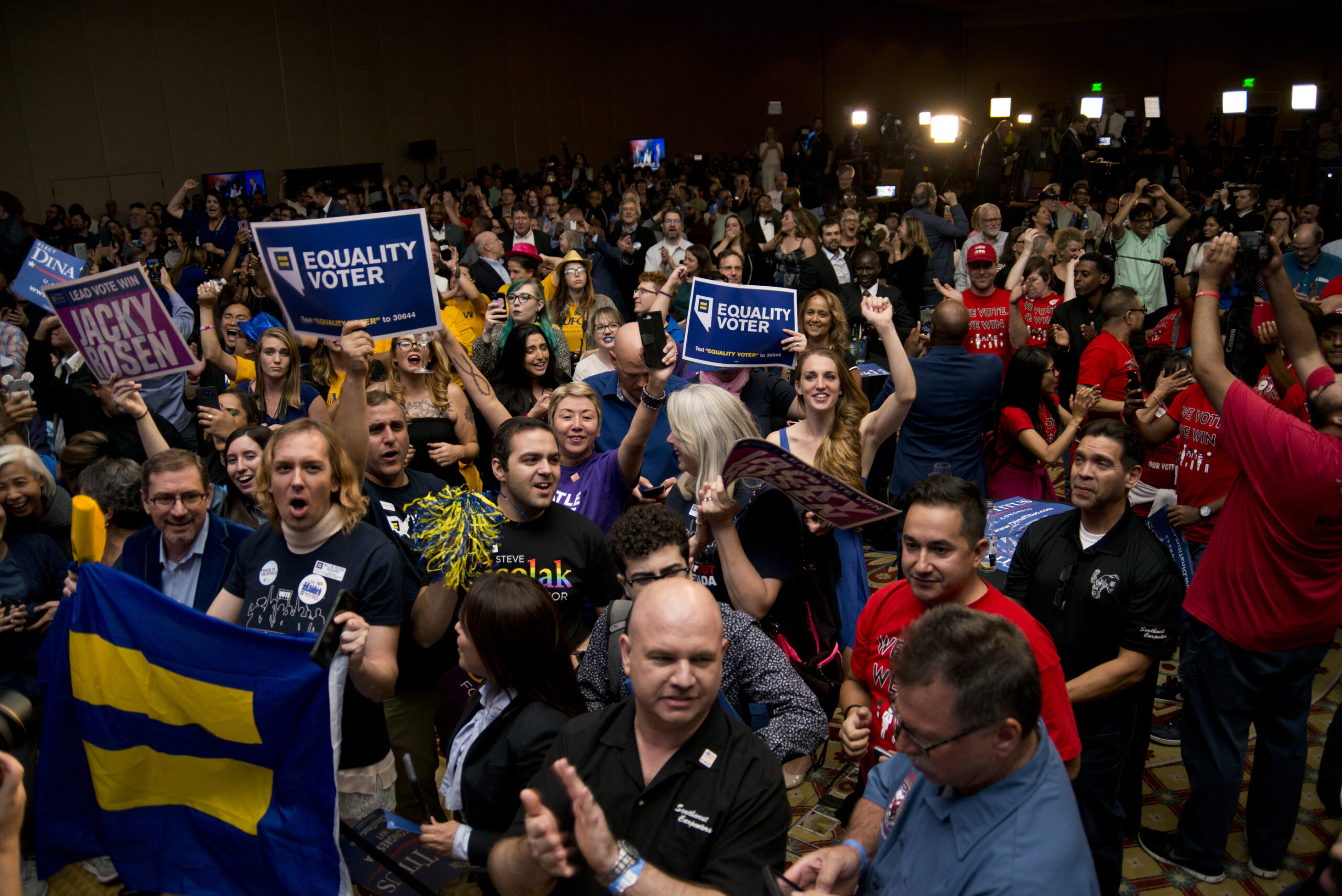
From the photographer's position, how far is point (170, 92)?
1438cm

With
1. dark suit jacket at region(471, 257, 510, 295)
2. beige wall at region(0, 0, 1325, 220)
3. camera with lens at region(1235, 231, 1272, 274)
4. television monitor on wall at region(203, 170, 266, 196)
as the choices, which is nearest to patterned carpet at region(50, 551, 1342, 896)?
camera with lens at region(1235, 231, 1272, 274)

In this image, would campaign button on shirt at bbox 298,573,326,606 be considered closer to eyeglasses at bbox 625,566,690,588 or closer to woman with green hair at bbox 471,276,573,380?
eyeglasses at bbox 625,566,690,588

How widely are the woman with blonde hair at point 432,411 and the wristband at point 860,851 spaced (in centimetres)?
289

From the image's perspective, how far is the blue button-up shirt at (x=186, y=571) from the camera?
321 cm

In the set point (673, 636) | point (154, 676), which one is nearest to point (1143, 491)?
point (673, 636)

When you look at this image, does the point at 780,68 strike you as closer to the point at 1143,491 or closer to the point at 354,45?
the point at 354,45

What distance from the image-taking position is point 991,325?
6320mm

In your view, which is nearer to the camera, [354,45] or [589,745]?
[589,745]

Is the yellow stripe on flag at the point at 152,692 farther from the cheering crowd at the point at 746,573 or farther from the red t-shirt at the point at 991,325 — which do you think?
the red t-shirt at the point at 991,325

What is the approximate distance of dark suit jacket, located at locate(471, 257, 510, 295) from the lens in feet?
25.3

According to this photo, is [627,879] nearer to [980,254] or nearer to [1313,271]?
[980,254]

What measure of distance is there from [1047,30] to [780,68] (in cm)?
877

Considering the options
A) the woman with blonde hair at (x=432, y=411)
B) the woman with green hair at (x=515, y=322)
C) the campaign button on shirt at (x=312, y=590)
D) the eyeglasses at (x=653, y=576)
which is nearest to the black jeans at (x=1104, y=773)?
the eyeglasses at (x=653, y=576)

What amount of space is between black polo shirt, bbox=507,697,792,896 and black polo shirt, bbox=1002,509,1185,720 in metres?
1.48
